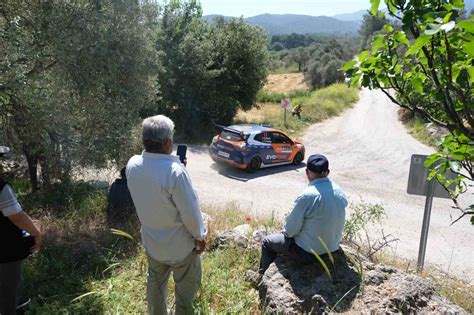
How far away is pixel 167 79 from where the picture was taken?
18.8m

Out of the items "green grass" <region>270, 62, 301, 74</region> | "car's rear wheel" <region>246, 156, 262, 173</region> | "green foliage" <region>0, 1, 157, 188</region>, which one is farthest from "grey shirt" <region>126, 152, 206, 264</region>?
"green grass" <region>270, 62, 301, 74</region>

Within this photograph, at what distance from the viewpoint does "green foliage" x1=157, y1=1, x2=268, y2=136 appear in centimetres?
1916

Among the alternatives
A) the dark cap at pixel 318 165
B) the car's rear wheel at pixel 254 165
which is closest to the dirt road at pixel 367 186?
the car's rear wheel at pixel 254 165

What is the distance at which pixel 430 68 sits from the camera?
1.79m

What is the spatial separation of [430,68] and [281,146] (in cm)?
1296

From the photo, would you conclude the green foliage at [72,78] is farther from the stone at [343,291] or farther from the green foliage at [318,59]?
the green foliage at [318,59]

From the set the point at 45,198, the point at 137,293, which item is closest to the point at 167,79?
the point at 45,198

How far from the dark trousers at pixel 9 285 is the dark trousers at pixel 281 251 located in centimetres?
238

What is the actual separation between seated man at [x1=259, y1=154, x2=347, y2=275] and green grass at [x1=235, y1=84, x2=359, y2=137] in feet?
57.3

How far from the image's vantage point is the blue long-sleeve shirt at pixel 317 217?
12.6 feet

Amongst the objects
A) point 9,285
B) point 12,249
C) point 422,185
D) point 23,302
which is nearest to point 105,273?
point 23,302

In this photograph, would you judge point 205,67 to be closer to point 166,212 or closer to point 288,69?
point 166,212

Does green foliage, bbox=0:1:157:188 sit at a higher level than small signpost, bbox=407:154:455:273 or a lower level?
higher

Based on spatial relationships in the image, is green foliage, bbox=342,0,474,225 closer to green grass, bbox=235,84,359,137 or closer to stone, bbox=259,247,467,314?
stone, bbox=259,247,467,314
